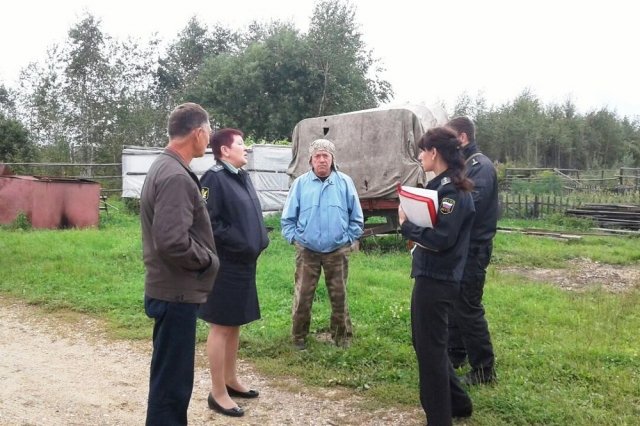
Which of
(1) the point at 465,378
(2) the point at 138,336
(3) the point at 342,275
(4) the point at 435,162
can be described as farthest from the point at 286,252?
(4) the point at 435,162

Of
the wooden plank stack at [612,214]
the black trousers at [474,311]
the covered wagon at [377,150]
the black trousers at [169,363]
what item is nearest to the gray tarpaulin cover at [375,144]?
the covered wagon at [377,150]

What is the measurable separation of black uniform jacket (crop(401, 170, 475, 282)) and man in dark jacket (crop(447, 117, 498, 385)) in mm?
775

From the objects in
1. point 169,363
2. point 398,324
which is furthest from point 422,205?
point 398,324

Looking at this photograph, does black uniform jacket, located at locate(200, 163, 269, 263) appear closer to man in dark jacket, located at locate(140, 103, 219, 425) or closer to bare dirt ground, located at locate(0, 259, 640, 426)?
man in dark jacket, located at locate(140, 103, 219, 425)

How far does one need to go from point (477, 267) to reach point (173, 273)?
87.8 inches

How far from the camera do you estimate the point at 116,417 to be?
Result: 386 centimetres

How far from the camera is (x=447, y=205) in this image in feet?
10.8

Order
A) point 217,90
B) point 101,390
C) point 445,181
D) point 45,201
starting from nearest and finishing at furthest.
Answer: point 445,181 < point 101,390 < point 45,201 < point 217,90

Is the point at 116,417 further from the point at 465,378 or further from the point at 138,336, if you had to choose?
the point at 465,378

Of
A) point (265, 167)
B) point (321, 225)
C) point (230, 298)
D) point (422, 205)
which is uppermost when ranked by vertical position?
point (265, 167)

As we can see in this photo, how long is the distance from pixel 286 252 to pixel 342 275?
17.7 feet

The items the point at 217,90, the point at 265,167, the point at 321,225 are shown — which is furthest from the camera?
the point at 217,90

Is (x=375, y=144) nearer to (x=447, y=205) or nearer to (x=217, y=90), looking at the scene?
(x=447, y=205)

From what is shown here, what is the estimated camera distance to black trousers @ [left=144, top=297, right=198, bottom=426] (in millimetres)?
2877
